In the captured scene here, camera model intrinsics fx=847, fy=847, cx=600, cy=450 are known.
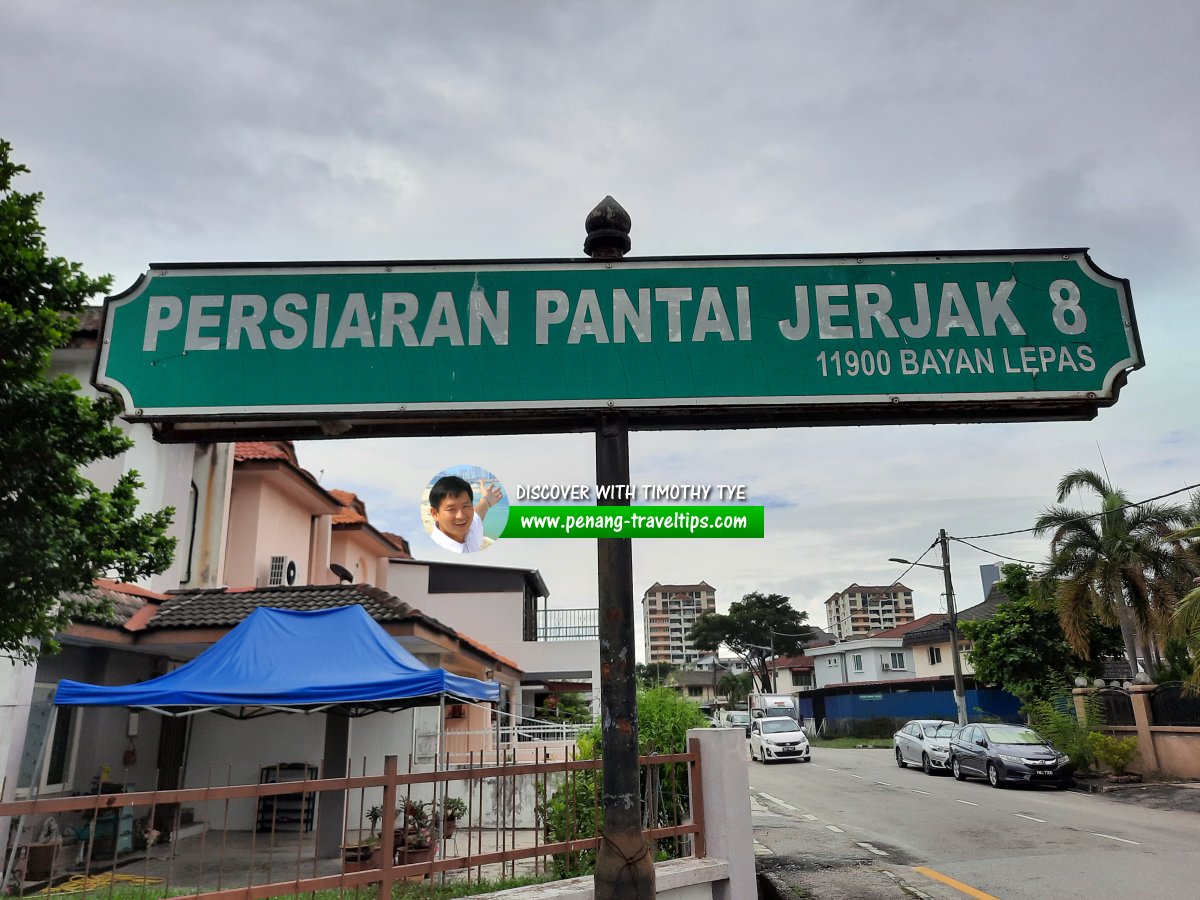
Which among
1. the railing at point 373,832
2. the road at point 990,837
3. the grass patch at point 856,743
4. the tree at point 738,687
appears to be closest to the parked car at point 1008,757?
the road at point 990,837

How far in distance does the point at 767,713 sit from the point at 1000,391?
44415mm

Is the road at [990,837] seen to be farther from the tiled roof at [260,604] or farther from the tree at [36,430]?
the tree at [36,430]

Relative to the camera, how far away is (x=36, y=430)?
13.6 ft

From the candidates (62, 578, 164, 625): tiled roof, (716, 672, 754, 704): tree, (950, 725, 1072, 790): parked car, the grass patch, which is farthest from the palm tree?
(716, 672, 754, 704): tree

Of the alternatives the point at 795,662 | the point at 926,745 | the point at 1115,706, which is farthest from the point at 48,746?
the point at 795,662

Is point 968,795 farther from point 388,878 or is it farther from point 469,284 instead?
point 469,284

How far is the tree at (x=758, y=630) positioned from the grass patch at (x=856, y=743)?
31220mm

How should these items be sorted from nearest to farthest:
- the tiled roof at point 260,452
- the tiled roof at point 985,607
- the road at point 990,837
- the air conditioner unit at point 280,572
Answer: the road at point 990,837
the tiled roof at point 260,452
the air conditioner unit at point 280,572
the tiled roof at point 985,607

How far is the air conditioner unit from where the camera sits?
1603 centimetres

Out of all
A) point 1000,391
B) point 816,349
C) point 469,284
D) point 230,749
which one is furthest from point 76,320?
point 230,749

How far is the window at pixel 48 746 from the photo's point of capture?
9883 mm

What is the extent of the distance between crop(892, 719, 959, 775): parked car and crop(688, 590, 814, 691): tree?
50625 millimetres

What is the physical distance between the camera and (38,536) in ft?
14.0

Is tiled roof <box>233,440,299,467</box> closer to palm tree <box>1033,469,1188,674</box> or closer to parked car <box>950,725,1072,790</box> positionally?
parked car <box>950,725,1072,790</box>
